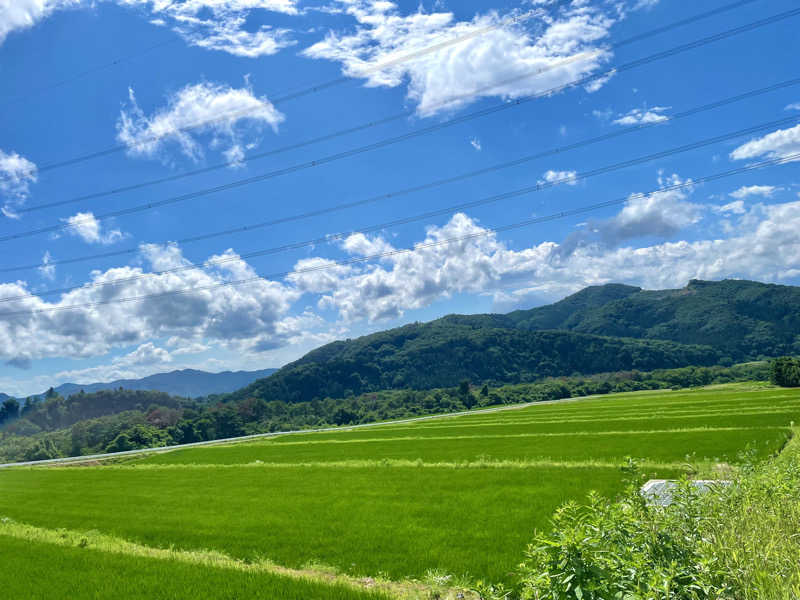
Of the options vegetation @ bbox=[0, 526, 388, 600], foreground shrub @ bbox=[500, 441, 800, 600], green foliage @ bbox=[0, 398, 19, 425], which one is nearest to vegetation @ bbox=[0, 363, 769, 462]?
green foliage @ bbox=[0, 398, 19, 425]

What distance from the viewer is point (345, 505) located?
18.1 meters

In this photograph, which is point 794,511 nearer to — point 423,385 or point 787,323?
point 423,385

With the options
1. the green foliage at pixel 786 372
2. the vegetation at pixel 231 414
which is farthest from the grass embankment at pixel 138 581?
the green foliage at pixel 786 372

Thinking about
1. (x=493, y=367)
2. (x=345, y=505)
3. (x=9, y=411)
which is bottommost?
(x=493, y=367)

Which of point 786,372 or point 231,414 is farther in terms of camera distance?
point 231,414

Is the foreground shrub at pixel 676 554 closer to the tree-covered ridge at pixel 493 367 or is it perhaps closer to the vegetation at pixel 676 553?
the vegetation at pixel 676 553

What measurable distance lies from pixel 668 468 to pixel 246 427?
283 ft

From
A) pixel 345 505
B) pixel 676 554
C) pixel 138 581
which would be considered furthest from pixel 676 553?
pixel 345 505

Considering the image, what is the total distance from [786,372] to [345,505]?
7994 cm

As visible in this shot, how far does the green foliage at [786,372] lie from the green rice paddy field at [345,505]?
44919 millimetres

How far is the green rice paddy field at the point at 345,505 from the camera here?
450 inches

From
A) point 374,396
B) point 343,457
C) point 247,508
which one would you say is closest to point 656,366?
point 374,396

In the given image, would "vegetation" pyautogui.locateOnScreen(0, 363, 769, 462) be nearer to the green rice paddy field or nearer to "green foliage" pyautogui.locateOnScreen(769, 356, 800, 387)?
"green foliage" pyautogui.locateOnScreen(769, 356, 800, 387)

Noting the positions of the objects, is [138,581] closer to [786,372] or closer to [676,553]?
[676,553]
